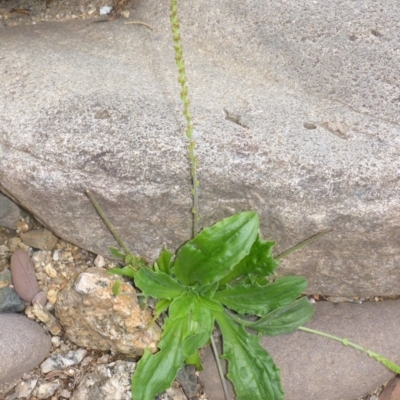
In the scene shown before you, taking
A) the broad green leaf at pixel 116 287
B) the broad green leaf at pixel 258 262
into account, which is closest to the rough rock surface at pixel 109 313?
the broad green leaf at pixel 116 287

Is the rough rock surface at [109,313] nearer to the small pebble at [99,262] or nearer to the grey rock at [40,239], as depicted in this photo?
the small pebble at [99,262]

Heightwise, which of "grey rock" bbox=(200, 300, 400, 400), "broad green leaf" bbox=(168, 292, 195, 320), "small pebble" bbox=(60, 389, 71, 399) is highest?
"broad green leaf" bbox=(168, 292, 195, 320)

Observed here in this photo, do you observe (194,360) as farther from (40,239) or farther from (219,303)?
(40,239)

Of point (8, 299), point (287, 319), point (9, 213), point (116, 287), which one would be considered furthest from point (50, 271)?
point (287, 319)

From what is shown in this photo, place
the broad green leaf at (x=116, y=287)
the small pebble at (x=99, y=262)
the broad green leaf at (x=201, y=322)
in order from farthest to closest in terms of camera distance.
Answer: the small pebble at (x=99, y=262) < the broad green leaf at (x=116, y=287) < the broad green leaf at (x=201, y=322)

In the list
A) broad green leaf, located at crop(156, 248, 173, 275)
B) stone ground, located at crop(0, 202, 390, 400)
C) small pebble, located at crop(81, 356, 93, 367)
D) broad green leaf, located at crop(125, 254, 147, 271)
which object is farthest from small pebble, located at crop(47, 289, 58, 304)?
broad green leaf, located at crop(156, 248, 173, 275)

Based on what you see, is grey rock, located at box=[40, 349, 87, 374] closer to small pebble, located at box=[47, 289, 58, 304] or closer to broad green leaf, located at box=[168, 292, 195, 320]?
small pebble, located at box=[47, 289, 58, 304]

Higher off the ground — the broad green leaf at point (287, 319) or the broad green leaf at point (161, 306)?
the broad green leaf at point (161, 306)
